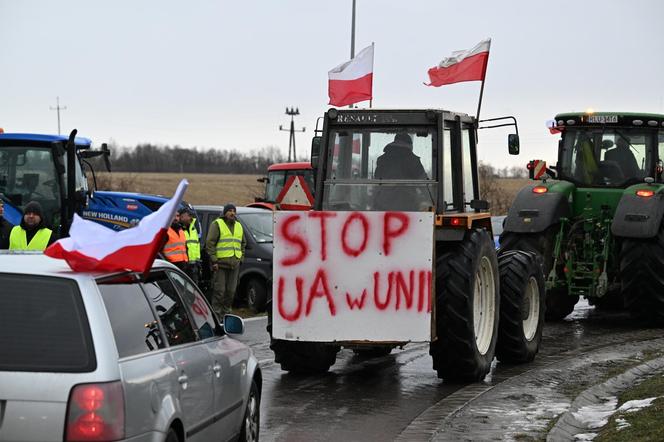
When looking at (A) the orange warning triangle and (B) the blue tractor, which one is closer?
(A) the orange warning triangle

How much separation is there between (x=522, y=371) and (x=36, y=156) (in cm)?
831

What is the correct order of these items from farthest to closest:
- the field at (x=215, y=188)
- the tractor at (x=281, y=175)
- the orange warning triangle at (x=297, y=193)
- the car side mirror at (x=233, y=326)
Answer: the field at (x=215, y=188) < the tractor at (x=281, y=175) < the orange warning triangle at (x=297, y=193) < the car side mirror at (x=233, y=326)

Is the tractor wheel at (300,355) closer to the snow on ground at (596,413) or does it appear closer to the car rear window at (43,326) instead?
the snow on ground at (596,413)

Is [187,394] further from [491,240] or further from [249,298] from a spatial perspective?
[249,298]

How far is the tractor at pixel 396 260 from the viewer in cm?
1164

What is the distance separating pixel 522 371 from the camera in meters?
13.5

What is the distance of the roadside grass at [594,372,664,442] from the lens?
8.86 meters

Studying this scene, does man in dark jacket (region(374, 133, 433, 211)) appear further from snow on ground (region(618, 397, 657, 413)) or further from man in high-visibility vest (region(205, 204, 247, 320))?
man in high-visibility vest (region(205, 204, 247, 320))

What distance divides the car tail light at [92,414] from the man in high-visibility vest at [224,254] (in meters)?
12.5

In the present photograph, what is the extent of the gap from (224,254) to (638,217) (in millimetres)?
5997

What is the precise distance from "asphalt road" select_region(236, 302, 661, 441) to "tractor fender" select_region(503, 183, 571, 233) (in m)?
1.74

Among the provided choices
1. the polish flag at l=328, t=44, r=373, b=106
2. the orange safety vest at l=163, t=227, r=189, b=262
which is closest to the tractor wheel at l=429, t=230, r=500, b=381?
the orange safety vest at l=163, t=227, r=189, b=262

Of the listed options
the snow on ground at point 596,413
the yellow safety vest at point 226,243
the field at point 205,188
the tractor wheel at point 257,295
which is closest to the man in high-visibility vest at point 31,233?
the snow on ground at point 596,413

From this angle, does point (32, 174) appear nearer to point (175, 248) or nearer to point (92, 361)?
point (175, 248)
